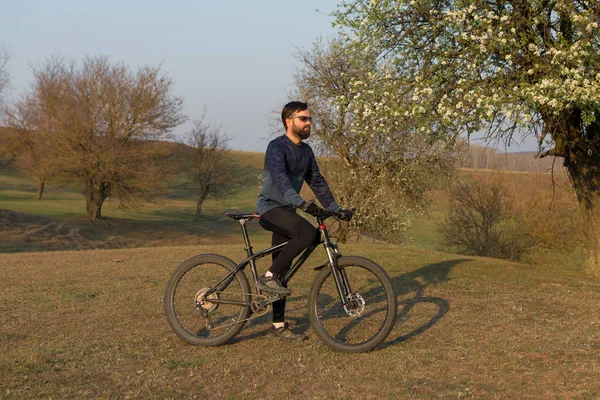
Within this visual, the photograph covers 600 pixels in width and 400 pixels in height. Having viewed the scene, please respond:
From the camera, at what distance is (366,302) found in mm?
5770

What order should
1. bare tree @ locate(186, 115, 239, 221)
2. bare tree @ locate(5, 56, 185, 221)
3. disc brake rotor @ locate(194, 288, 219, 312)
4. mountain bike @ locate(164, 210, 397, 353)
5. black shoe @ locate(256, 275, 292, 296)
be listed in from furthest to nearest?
bare tree @ locate(186, 115, 239, 221) < bare tree @ locate(5, 56, 185, 221) < disc brake rotor @ locate(194, 288, 219, 312) < black shoe @ locate(256, 275, 292, 296) < mountain bike @ locate(164, 210, 397, 353)

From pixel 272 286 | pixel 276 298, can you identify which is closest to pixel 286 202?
pixel 272 286

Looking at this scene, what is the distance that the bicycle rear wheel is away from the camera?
6.13 m

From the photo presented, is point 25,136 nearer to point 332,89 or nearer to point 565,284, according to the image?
point 332,89

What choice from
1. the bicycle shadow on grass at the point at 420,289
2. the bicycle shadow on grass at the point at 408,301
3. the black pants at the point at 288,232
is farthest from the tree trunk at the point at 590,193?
the black pants at the point at 288,232

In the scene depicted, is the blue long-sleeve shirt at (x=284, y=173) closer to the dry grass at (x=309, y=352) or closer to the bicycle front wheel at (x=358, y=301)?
the bicycle front wheel at (x=358, y=301)

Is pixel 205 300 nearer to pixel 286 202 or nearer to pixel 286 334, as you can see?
pixel 286 334

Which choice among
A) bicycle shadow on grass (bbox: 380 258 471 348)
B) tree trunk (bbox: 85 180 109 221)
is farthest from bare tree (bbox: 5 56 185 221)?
bicycle shadow on grass (bbox: 380 258 471 348)

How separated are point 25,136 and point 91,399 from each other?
50196 mm

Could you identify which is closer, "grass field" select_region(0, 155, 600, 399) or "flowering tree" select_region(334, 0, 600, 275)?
"grass field" select_region(0, 155, 600, 399)

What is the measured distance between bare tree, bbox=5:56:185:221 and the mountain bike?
113 ft

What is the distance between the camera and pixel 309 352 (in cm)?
578

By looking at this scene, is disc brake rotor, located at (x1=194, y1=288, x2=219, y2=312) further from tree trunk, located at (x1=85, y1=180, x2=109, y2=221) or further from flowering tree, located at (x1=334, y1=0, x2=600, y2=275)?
tree trunk, located at (x1=85, y1=180, x2=109, y2=221)

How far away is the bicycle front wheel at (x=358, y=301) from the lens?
220 inches
